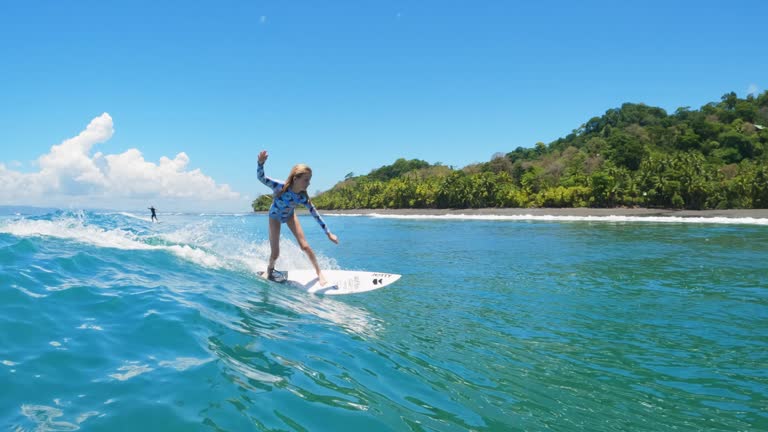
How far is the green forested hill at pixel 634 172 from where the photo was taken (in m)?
72.9

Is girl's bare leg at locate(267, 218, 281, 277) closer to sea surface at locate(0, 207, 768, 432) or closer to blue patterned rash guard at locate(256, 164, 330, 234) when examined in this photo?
blue patterned rash guard at locate(256, 164, 330, 234)

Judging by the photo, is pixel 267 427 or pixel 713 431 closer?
pixel 267 427

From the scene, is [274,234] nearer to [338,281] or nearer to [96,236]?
[338,281]

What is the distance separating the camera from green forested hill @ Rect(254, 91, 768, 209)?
72.9 meters

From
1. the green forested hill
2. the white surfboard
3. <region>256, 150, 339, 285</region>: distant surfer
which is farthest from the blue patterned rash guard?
the green forested hill

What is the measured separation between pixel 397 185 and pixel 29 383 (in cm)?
14249

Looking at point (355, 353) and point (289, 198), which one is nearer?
point (355, 353)

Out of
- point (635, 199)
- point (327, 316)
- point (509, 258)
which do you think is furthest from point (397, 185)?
point (327, 316)

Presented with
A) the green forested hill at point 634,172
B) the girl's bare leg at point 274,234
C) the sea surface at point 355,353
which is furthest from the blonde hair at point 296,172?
the green forested hill at point 634,172

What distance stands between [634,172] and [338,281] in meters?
104

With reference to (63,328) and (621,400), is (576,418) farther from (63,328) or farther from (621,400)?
(63,328)

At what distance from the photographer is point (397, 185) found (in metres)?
145

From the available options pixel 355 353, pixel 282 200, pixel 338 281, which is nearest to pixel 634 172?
pixel 338 281

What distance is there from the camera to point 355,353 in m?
5.28
